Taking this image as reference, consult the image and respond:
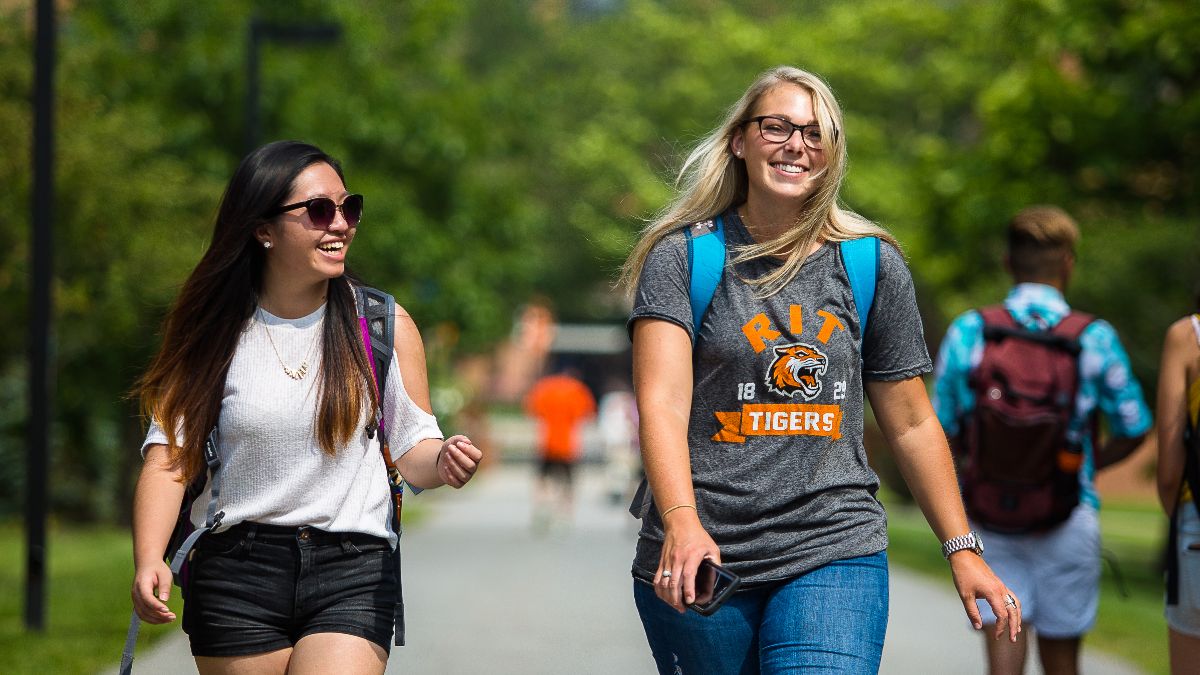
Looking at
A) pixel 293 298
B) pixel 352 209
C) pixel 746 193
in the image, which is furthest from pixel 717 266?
pixel 293 298

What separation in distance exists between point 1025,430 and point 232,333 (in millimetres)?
2690

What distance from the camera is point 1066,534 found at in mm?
5695

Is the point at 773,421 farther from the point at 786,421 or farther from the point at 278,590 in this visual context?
the point at 278,590

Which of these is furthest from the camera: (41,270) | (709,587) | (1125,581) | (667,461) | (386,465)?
(1125,581)

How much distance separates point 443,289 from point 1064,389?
21300mm

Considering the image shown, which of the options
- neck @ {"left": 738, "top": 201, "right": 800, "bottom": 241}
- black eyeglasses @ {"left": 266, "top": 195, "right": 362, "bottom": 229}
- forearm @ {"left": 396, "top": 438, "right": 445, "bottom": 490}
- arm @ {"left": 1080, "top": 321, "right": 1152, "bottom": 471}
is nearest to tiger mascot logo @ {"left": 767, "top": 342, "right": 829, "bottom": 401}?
neck @ {"left": 738, "top": 201, "right": 800, "bottom": 241}

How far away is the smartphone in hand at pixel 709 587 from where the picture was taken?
3465mm

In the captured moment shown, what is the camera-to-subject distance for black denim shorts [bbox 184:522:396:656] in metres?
3.84

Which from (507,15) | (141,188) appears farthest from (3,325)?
(507,15)

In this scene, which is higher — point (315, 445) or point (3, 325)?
point (3, 325)

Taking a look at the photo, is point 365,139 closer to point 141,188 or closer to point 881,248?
point 141,188

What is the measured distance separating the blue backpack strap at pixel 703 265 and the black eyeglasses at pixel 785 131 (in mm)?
232

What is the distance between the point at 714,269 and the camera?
3842 millimetres

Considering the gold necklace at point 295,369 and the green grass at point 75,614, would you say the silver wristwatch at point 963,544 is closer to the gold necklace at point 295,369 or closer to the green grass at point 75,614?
the gold necklace at point 295,369
